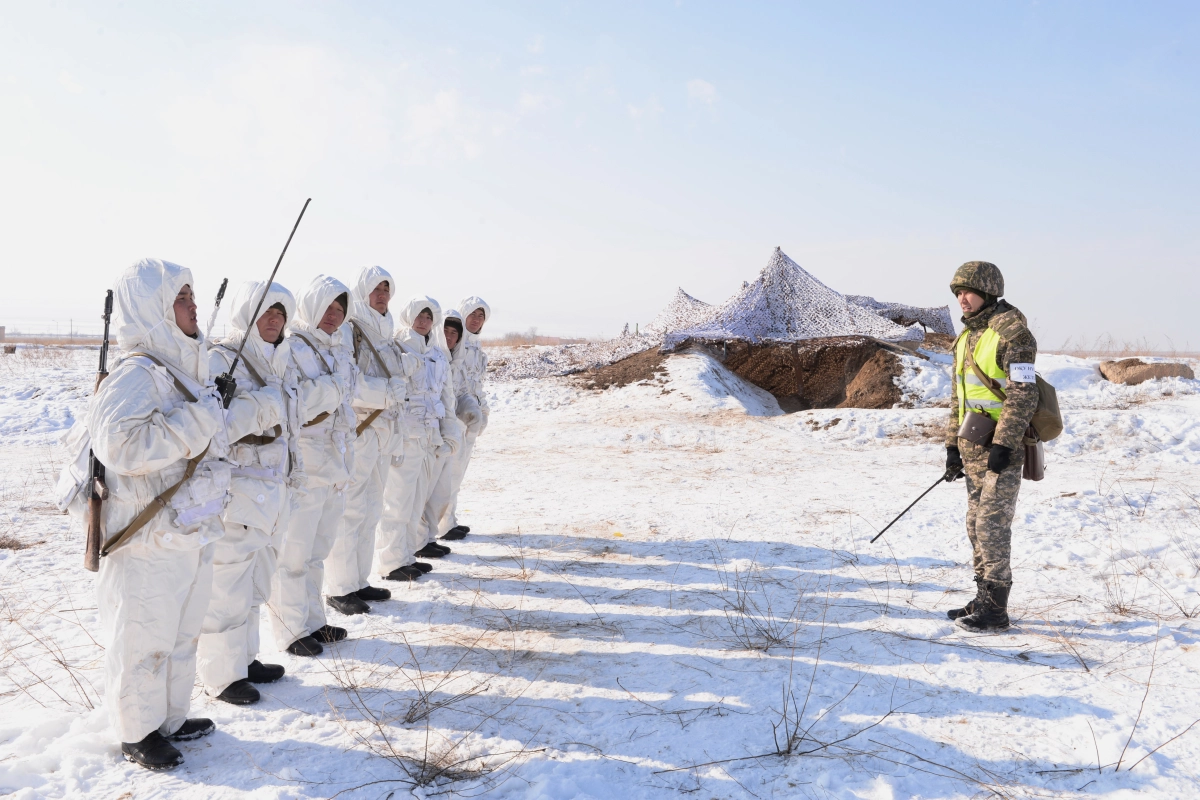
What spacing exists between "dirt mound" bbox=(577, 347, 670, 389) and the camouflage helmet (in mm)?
11685

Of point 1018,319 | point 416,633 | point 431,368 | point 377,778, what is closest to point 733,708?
point 377,778

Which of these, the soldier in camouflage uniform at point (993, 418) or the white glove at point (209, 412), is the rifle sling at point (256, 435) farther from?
the soldier in camouflage uniform at point (993, 418)

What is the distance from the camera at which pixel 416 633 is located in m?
4.39

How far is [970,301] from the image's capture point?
4363 mm

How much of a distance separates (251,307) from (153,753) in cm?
207

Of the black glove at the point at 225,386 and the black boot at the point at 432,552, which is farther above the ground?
the black glove at the point at 225,386

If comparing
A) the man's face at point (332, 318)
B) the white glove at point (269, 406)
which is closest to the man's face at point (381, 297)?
the man's face at point (332, 318)

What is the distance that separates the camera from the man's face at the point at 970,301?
4352 millimetres

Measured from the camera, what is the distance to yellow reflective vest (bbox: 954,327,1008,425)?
4.24 meters

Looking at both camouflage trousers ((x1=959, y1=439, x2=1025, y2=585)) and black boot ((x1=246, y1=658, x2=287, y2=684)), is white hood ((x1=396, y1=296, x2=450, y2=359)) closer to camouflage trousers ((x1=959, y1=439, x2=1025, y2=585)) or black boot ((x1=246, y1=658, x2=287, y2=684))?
black boot ((x1=246, y1=658, x2=287, y2=684))

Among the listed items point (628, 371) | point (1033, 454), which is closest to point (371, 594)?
point (1033, 454)

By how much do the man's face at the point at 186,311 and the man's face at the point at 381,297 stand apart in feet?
7.05

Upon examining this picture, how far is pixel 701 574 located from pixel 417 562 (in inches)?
88.7

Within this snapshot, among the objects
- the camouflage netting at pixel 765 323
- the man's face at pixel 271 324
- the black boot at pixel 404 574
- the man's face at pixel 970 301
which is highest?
the camouflage netting at pixel 765 323
